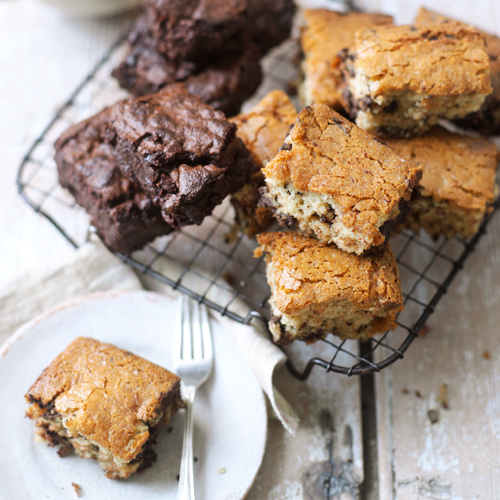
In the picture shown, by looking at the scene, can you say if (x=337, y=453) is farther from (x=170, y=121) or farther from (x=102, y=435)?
(x=170, y=121)

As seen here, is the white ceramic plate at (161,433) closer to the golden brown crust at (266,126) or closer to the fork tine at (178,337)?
the fork tine at (178,337)

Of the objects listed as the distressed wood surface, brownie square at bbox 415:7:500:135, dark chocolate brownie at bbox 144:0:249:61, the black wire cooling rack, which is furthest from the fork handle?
brownie square at bbox 415:7:500:135

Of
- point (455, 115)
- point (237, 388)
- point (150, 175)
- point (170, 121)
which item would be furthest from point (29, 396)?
point (455, 115)

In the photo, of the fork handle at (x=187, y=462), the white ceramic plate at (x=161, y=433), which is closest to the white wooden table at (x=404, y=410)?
the white ceramic plate at (x=161, y=433)

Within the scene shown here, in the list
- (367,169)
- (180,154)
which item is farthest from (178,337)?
(367,169)

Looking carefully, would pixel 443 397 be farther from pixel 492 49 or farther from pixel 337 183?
pixel 492 49

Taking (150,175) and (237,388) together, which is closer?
(150,175)
